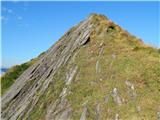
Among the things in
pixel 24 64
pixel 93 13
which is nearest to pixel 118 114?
pixel 93 13

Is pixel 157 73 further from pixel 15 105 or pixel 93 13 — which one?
pixel 93 13

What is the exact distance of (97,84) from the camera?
34781 millimetres

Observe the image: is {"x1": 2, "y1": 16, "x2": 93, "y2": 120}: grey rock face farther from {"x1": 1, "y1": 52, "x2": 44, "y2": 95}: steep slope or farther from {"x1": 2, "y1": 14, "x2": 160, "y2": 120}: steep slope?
{"x1": 1, "y1": 52, "x2": 44, "y2": 95}: steep slope

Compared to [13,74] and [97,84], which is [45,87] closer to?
[97,84]

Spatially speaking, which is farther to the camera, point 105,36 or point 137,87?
point 105,36

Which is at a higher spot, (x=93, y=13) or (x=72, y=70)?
A: (x=93, y=13)

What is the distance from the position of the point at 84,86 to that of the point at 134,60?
6.11 m

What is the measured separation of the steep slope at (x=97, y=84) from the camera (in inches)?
1200

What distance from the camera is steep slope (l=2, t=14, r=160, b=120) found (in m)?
30.5

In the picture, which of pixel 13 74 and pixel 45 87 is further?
pixel 13 74

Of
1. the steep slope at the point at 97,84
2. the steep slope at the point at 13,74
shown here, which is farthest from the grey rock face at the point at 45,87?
the steep slope at the point at 13,74

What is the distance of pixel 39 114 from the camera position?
35.4 m

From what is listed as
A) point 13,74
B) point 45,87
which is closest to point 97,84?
point 45,87

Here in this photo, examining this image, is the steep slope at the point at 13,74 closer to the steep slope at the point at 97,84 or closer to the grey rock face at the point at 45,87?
the grey rock face at the point at 45,87
